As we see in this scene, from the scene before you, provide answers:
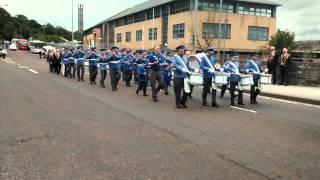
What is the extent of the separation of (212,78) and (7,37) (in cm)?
14032

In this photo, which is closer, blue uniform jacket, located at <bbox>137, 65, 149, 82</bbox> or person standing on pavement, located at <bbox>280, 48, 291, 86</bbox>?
blue uniform jacket, located at <bbox>137, 65, 149, 82</bbox>

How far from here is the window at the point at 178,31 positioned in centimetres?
6850

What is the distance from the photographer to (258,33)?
7281 centimetres

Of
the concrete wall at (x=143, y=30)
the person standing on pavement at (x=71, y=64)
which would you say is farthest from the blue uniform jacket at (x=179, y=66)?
the concrete wall at (x=143, y=30)

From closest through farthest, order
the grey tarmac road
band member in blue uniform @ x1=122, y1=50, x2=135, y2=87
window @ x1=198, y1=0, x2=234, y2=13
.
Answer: the grey tarmac road
band member in blue uniform @ x1=122, y1=50, x2=135, y2=87
window @ x1=198, y1=0, x2=234, y2=13

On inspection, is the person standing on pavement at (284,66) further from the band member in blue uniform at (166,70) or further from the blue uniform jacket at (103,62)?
the blue uniform jacket at (103,62)

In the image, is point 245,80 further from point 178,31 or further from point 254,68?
point 178,31

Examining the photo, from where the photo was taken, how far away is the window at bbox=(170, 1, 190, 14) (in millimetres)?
67012

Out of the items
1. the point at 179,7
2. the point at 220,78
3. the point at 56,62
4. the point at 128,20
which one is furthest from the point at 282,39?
the point at 220,78

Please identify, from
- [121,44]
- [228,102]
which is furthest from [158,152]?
[121,44]

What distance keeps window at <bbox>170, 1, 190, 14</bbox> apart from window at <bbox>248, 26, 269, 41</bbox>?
1054cm

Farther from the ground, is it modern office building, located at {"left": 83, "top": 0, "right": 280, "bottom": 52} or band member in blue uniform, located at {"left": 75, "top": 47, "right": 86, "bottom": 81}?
modern office building, located at {"left": 83, "top": 0, "right": 280, "bottom": 52}

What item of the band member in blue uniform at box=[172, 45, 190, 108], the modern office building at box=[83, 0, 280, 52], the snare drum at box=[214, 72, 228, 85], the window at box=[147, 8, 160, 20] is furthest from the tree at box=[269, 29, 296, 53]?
the band member in blue uniform at box=[172, 45, 190, 108]

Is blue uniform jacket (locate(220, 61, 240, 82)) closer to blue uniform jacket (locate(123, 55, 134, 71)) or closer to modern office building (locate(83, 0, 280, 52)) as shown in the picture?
blue uniform jacket (locate(123, 55, 134, 71))
